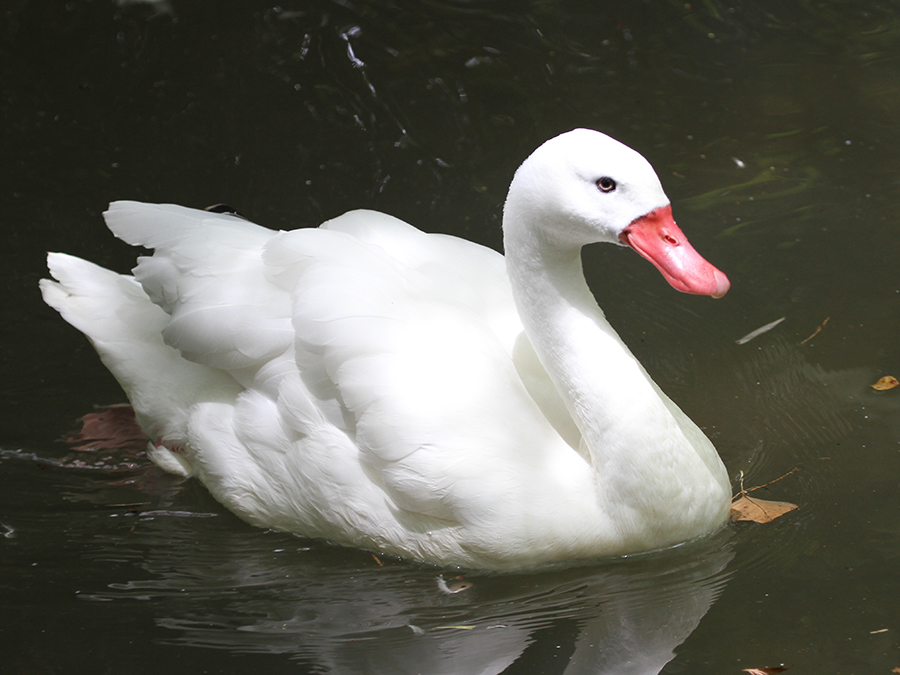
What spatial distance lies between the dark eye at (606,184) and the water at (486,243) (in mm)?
1290

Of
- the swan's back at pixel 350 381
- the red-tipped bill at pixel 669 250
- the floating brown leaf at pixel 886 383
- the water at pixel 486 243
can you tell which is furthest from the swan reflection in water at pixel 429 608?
the floating brown leaf at pixel 886 383

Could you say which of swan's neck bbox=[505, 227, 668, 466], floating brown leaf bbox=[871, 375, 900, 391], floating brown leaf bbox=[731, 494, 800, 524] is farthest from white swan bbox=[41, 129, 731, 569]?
floating brown leaf bbox=[871, 375, 900, 391]

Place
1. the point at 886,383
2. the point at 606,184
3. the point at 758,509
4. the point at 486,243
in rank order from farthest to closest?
1. the point at 486,243
2. the point at 886,383
3. the point at 758,509
4. the point at 606,184

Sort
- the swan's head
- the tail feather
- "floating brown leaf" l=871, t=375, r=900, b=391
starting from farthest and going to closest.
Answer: "floating brown leaf" l=871, t=375, r=900, b=391
the tail feather
the swan's head

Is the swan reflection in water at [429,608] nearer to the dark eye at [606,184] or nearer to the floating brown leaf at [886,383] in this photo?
the floating brown leaf at [886,383]

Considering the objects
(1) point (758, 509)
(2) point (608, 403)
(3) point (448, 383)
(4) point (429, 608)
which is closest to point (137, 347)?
(3) point (448, 383)

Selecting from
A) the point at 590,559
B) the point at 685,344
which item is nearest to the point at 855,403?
the point at 685,344

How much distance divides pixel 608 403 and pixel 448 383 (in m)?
0.53

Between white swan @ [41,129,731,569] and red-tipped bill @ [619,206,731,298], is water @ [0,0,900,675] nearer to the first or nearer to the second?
white swan @ [41,129,731,569]

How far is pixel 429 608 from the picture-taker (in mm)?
3359

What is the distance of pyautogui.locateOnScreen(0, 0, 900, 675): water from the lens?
10.7ft

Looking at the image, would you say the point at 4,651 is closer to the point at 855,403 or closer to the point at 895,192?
the point at 855,403

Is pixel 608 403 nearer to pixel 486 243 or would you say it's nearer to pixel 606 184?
pixel 606 184

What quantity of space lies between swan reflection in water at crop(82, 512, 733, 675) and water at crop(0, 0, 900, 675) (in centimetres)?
1
